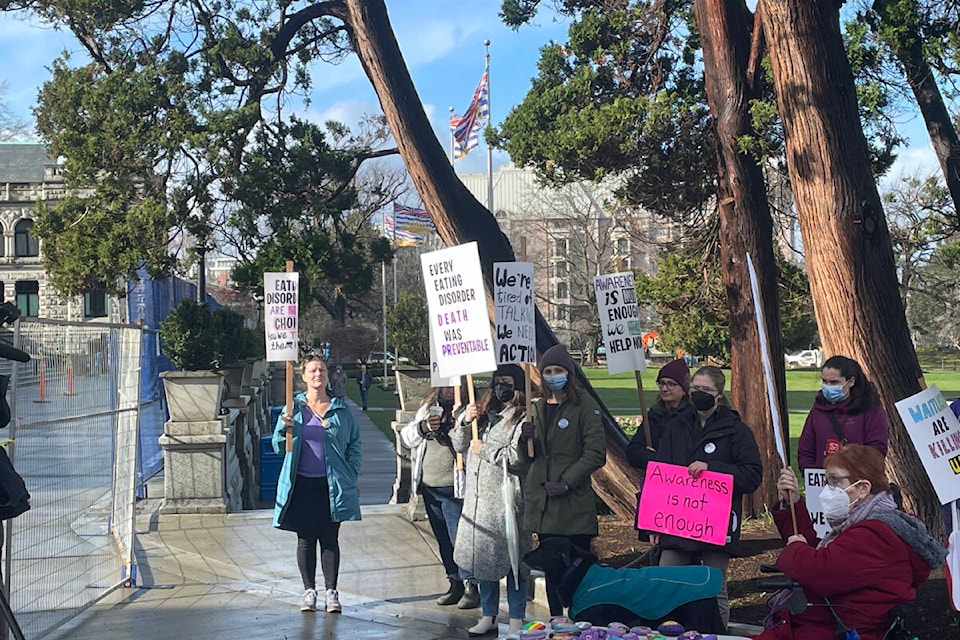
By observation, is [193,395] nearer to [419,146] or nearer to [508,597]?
[419,146]

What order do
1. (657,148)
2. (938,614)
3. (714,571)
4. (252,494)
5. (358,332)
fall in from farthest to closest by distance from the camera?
(358,332) < (252,494) < (657,148) < (938,614) < (714,571)

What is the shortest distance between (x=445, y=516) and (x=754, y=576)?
2481mm

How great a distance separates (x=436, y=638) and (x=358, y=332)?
64.4 m

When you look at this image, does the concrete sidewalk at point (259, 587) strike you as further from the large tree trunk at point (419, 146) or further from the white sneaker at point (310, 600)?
the large tree trunk at point (419, 146)

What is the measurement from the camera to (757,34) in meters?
11.0

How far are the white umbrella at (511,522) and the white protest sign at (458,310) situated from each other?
31.4 inches

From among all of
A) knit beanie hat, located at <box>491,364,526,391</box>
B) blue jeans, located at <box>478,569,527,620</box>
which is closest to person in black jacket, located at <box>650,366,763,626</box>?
blue jeans, located at <box>478,569,527,620</box>

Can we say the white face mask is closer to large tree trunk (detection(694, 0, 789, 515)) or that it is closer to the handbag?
the handbag

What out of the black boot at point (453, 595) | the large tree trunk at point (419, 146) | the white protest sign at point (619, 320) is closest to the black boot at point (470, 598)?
the black boot at point (453, 595)

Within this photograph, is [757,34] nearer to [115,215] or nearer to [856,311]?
[856,311]

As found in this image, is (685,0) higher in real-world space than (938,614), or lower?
higher

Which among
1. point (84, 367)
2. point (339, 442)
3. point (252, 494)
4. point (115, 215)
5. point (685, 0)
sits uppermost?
point (685, 0)

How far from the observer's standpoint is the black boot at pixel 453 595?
29.6ft

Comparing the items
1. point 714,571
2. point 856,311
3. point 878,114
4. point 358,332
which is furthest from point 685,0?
point 358,332
